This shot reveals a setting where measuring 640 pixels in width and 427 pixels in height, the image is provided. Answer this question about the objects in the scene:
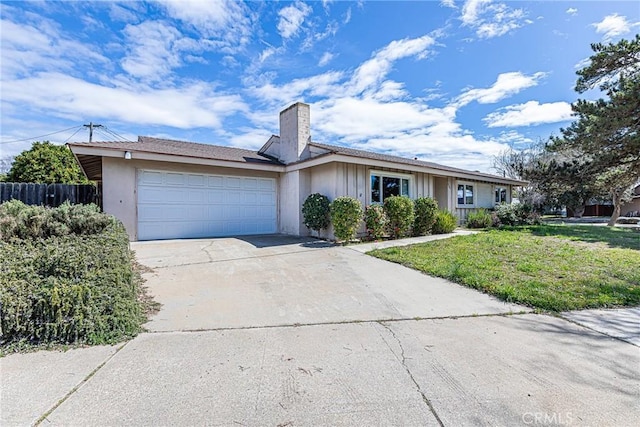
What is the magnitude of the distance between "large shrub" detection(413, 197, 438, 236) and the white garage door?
584cm

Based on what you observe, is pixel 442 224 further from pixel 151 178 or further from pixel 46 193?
pixel 46 193

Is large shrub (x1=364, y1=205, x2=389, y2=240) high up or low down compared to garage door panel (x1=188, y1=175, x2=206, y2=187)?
down

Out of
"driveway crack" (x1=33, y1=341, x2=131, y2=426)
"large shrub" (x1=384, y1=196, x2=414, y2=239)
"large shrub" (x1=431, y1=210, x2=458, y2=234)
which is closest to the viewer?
"driveway crack" (x1=33, y1=341, x2=131, y2=426)

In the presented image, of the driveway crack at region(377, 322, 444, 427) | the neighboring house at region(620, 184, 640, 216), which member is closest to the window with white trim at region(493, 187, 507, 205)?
the driveway crack at region(377, 322, 444, 427)

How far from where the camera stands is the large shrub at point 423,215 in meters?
11.3

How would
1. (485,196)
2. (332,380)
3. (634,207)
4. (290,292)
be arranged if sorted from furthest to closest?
1. (634,207)
2. (485,196)
3. (290,292)
4. (332,380)

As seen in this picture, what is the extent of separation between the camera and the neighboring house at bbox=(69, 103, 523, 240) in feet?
31.6

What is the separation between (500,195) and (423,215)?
10.2 metres

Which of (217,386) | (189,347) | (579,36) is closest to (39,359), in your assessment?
(189,347)

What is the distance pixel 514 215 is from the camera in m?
15.1

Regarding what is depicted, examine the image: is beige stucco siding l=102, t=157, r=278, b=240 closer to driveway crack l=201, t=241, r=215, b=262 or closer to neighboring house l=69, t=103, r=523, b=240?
neighboring house l=69, t=103, r=523, b=240

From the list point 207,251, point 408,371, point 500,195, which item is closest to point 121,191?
point 207,251

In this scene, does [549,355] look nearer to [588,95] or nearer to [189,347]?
[189,347]

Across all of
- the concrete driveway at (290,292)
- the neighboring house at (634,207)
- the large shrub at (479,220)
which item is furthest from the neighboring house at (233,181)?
the neighboring house at (634,207)
